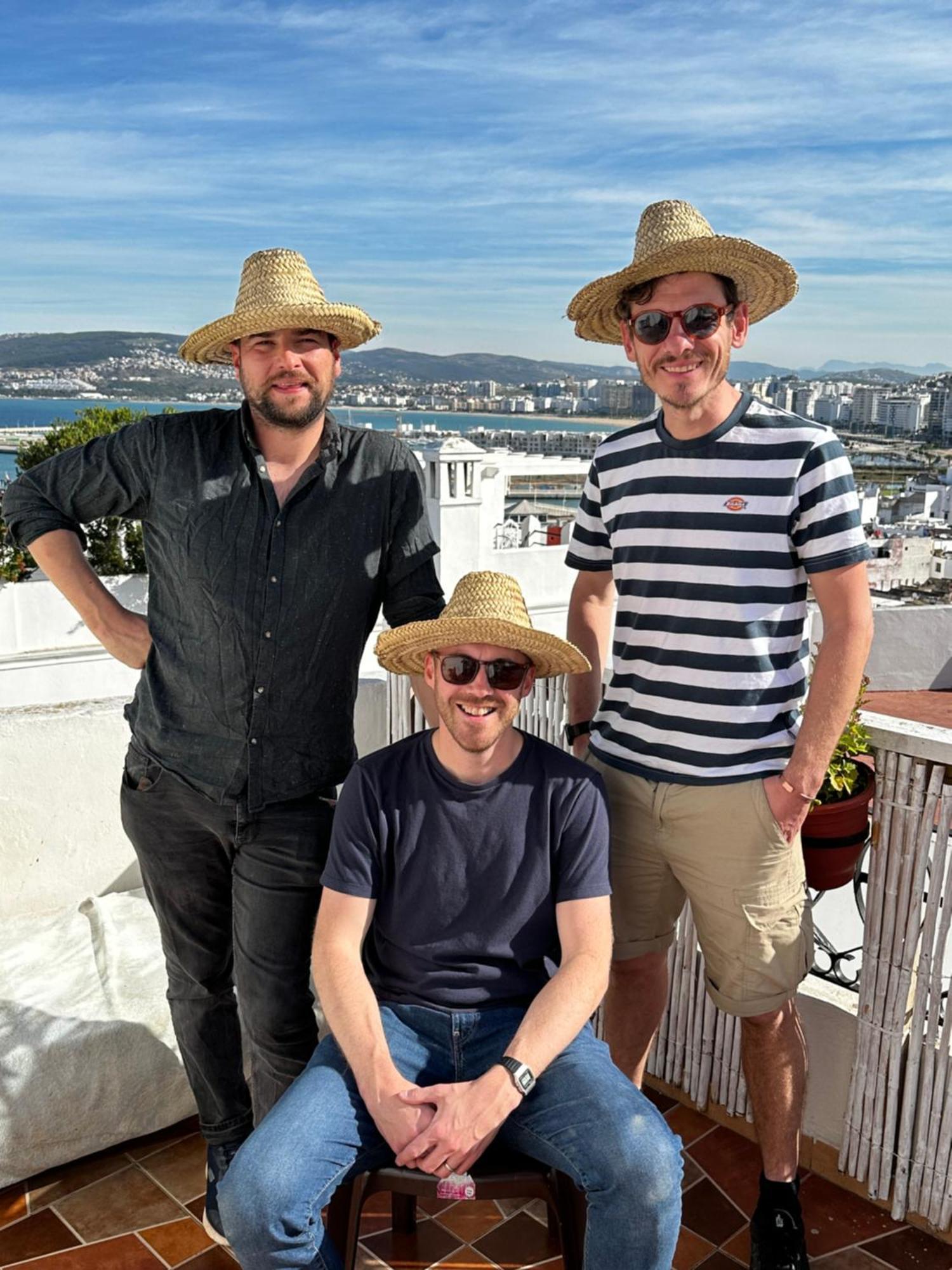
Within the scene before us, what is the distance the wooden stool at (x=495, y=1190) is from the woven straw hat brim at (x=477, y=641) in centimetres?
83

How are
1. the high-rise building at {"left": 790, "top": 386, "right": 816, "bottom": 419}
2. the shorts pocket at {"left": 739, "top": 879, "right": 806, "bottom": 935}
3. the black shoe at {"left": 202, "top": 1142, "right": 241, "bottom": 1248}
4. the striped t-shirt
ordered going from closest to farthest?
the striped t-shirt
the shorts pocket at {"left": 739, "top": 879, "right": 806, "bottom": 935}
the black shoe at {"left": 202, "top": 1142, "right": 241, "bottom": 1248}
the high-rise building at {"left": 790, "top": 386, "right": 816, "bottom": 419}

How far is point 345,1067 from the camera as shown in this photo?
1.83 m

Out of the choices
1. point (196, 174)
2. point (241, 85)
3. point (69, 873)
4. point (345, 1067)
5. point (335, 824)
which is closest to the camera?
point (345, 1067)

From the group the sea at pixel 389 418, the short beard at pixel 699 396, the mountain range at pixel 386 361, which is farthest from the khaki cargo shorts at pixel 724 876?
the mountain range at pixel 386 361

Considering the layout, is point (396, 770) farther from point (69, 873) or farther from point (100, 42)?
point (100, 42)

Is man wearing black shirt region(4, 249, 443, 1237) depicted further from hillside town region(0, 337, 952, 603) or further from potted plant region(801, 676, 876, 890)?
potted plant region(801, 676, 876, 890)

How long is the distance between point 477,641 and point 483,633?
0.09ft

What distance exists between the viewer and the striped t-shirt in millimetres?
1897

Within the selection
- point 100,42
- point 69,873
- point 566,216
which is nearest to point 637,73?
point 566,216

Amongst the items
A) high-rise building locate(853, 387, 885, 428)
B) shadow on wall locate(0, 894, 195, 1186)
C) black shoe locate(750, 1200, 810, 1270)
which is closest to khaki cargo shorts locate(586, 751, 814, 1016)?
black shoe locate(750, 1200, 810, 1270)

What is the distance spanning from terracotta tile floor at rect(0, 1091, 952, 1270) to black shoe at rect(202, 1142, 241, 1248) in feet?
0.09

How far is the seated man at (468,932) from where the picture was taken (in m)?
1.73

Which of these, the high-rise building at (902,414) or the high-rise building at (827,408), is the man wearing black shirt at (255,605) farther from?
the high-rise building at (902,414)

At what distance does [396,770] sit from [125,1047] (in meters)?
1.16
